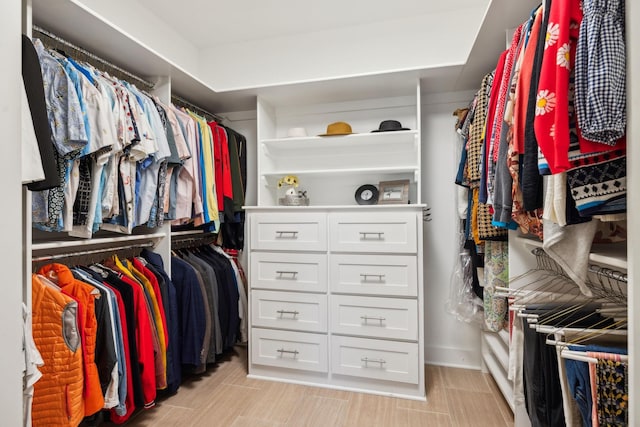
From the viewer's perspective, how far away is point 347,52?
259 centimetres

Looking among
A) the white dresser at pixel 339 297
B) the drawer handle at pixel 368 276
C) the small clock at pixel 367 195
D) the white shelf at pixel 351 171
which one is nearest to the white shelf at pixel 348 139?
the white shelf at pixel 351 171

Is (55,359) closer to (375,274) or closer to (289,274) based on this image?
(289,274)

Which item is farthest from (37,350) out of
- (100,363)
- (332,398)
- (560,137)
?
(560,137)

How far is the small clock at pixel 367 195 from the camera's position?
2.41 metres

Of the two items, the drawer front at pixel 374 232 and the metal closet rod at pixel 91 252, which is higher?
the drawer front at pixel 374 232

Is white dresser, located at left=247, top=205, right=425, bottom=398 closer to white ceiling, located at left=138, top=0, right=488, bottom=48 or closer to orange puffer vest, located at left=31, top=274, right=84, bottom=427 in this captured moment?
orange puffer vest, located at left=31, top=274, right=84, bottom=427

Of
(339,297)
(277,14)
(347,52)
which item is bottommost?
(339,297)

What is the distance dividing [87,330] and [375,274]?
148 cm

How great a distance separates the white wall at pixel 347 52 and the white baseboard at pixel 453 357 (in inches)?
79.5

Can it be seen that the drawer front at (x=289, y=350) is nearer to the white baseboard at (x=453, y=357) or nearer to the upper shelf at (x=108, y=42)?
the white baseboard at (x=453, y=357)

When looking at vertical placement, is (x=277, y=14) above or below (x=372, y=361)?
above

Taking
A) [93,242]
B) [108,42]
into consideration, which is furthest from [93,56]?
[93,242]

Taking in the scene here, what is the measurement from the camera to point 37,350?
1.30 m

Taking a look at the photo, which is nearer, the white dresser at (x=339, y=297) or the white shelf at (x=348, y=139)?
the white dresser at (x=339, y=297)
